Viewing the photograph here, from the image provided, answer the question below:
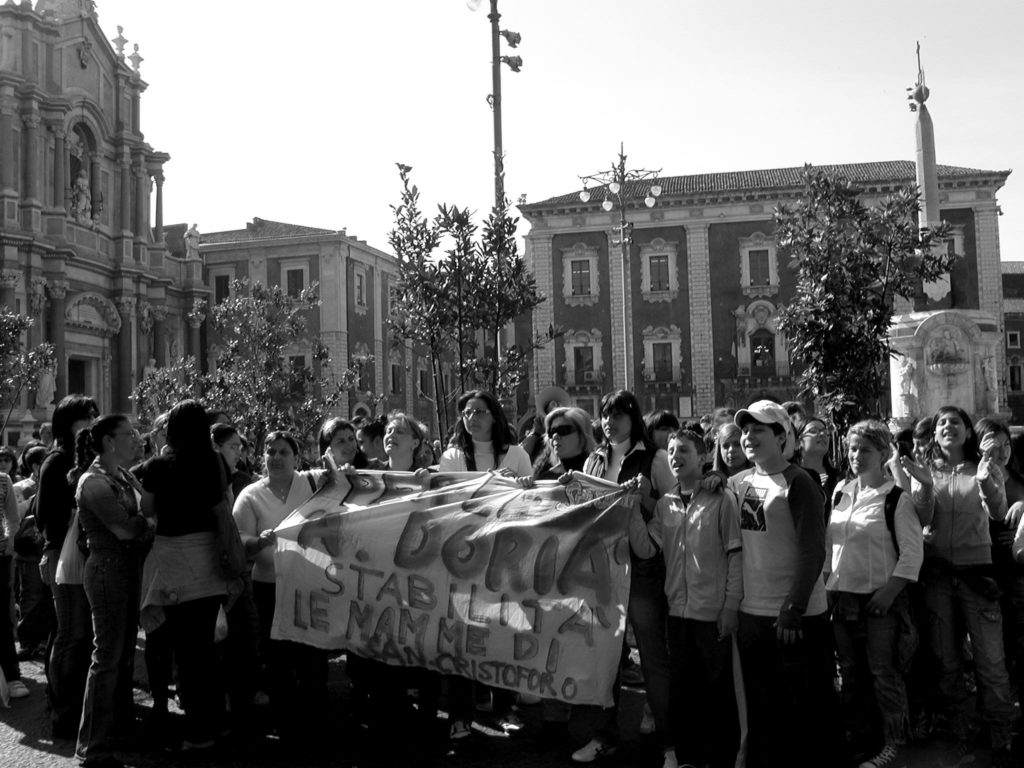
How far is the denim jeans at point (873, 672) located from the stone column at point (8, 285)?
31293 mm

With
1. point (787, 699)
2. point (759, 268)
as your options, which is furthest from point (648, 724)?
point (759, 268)

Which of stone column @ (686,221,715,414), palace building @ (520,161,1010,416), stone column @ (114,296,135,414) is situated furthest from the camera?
stone column @ (686,221,715,414)

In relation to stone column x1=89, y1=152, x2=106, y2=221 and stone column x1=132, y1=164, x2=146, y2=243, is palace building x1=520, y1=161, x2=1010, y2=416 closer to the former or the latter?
stone column x1=132, y1=164, x2=146, y2=243

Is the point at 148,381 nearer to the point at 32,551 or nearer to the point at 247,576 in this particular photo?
the point at 32,551

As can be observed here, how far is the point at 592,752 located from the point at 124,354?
3572 centimetres

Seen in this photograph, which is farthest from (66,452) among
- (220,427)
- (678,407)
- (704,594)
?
(678,407)

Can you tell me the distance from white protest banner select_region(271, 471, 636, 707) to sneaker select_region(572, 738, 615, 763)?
0.39 meters

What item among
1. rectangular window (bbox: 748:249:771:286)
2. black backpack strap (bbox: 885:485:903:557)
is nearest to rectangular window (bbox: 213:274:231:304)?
rectangular window (bbox: 748:249:771:286)

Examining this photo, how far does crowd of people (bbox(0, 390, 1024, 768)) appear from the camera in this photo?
5.47 metres

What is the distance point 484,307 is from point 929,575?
6765 millimetres

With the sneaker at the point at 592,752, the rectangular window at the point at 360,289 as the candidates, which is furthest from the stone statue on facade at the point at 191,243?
the sneaker at the point at 592,752

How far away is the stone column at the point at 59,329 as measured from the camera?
3372cm

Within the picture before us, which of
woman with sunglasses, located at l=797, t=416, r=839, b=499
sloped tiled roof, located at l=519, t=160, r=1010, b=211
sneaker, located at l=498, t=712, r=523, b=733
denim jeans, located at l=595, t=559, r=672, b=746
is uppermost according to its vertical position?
sloped tiled roof, located at l=519, t=160, r=1010, b=211

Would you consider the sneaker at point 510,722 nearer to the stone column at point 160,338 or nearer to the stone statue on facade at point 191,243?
the stone column at point 160,338
